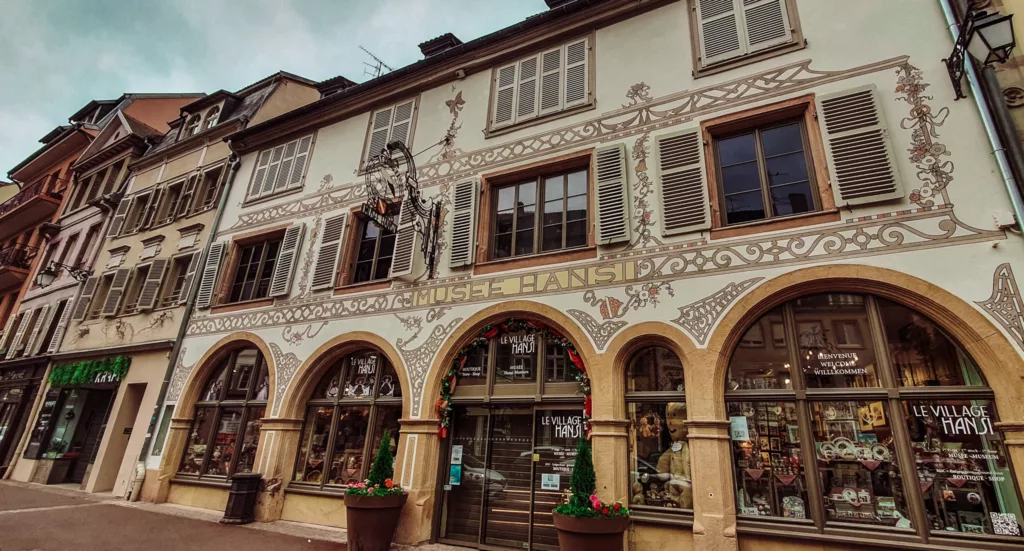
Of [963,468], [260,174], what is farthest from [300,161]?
[963,468]

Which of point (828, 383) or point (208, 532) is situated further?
point (208, 532)

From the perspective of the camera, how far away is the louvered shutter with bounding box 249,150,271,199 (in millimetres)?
12328

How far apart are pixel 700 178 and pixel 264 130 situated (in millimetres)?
11184

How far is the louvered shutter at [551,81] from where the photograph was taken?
349 inches

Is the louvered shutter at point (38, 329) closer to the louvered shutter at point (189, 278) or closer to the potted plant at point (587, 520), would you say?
the louvered shutter at point (189, 278)

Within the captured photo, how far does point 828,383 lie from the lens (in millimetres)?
5629

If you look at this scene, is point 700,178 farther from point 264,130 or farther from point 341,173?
point 264,130

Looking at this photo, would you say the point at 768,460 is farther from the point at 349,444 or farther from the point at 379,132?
the point at 379,132

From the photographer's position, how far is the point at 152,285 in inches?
509

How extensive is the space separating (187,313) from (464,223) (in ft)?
25.4

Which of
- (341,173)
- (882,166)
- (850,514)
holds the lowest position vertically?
(850,514)

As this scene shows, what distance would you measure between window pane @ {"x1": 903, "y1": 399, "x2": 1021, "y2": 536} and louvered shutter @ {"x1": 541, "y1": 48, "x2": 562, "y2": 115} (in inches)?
270

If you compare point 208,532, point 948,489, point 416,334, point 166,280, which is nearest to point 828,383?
point 948,489

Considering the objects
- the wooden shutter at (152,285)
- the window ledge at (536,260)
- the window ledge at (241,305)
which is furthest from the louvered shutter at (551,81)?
the wooden shutter at (152,285)
